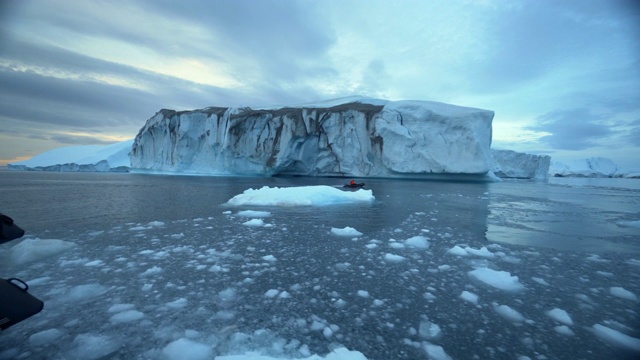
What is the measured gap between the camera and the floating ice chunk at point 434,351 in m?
1.94

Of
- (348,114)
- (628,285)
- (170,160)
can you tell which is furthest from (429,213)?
(170,160)

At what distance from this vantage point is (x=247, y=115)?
31453mm

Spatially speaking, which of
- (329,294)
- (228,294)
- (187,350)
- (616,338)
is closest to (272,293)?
(228,294)

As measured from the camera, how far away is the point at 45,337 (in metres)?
2.05

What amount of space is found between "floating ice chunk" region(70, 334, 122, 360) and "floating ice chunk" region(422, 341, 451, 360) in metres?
2.15

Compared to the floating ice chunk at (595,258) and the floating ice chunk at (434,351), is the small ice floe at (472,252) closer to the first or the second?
the floating ice chunk at (595,258)

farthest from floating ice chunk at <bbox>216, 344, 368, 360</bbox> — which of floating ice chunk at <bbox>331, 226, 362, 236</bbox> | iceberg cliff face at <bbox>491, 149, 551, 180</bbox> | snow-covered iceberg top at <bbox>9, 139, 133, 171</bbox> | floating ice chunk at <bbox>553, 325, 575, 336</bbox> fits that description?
snow-covered iceberg top at <bbox>9, 139, 133, 171</bbox>

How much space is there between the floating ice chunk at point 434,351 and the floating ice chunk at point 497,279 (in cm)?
157

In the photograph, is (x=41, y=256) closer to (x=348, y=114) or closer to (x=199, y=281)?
(x=199, y=281)

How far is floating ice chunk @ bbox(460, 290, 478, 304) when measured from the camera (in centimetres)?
279

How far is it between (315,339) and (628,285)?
377cm

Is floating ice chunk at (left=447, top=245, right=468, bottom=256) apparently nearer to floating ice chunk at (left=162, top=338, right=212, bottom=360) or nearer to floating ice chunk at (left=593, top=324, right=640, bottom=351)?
floating ice chunk at (left=593, top=324, right=640, bottom=351)

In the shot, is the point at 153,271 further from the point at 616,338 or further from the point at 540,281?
the point at 540,281

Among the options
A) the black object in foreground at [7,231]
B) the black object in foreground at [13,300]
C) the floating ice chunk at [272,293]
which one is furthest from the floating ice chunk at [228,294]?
the black object in foreground at [7,231]
